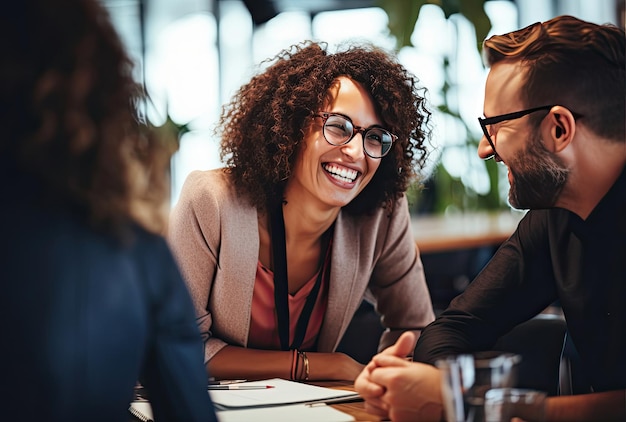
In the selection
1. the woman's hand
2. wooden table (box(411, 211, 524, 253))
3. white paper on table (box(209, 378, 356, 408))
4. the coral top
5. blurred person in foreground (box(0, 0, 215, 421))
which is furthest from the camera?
wooden table (box(411, 211, 524, 253))

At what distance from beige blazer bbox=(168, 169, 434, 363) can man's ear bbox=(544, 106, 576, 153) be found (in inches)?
28.6

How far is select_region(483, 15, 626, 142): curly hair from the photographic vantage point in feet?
4.77

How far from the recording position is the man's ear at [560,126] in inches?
57.5

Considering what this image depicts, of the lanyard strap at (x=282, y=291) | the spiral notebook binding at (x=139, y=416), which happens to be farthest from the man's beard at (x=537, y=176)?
the spiral notebook binding at (x=139, y=416)

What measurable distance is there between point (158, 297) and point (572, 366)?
3.80ft

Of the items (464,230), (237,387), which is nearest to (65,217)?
(237,387)

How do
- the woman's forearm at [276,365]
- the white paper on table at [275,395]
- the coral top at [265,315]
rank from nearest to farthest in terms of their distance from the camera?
the white paper on table at [275,395] → the woman's forearm at [276,365] → the coral top at [265,315]

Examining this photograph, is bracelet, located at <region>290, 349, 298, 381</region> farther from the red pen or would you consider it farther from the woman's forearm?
the red pen

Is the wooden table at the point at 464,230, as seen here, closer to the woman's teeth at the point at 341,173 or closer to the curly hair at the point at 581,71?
the woman's teeth at the point at 341,173

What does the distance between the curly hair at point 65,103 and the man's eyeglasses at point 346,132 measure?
1142 millimetres

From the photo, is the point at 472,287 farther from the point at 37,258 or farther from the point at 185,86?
the point at 185,86

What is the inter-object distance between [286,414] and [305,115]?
0.90 m

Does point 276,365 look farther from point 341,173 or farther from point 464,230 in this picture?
point 464,230

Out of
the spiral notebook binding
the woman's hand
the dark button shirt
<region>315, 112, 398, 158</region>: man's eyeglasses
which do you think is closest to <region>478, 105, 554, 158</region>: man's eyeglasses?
the dark button shirt
